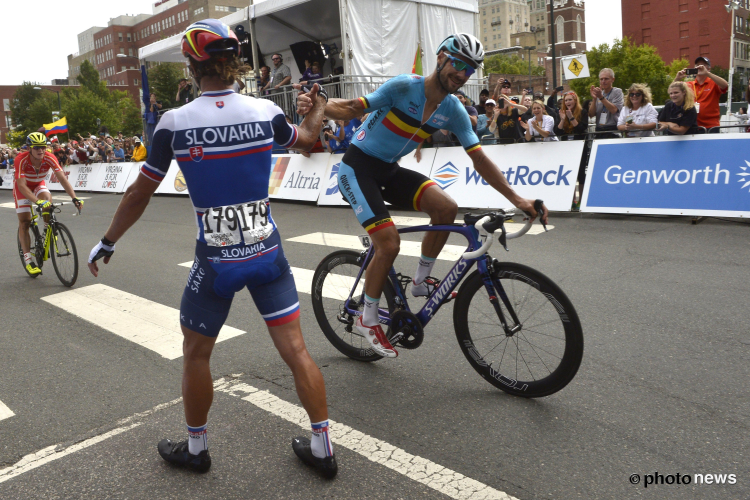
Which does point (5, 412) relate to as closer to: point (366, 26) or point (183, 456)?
point (183, 456)

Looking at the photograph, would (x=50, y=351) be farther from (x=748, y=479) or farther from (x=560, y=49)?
(x=560, y=49)

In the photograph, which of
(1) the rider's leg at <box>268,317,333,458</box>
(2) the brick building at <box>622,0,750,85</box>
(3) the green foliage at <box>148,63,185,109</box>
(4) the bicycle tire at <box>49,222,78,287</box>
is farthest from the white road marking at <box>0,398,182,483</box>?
(2) the brick building at <box>622,0,750,85</box>

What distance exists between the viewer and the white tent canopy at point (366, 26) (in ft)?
53.4

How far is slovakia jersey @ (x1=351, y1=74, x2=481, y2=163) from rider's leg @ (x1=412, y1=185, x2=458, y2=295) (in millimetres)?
370

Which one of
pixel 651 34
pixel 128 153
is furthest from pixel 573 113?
pixel 651 34

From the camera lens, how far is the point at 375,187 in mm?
4105

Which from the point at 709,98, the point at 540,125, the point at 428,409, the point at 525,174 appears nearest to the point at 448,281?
the point at 428,409

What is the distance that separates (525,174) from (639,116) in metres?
2.08

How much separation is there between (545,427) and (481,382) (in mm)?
719

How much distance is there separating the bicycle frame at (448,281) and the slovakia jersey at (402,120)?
59cm

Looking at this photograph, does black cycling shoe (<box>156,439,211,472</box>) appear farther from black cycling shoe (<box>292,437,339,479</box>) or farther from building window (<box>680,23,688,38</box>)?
building window (<box>680,23,688,38</box>)

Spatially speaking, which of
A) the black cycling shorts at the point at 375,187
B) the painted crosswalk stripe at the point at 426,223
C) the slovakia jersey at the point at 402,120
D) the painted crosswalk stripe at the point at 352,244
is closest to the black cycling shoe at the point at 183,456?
the black cycling shorts at the point at 375,187

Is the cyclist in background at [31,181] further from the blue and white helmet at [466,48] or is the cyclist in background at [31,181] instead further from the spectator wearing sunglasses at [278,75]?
the spectator wearing sunglasses at [278,75]

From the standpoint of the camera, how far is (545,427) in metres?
3.36
